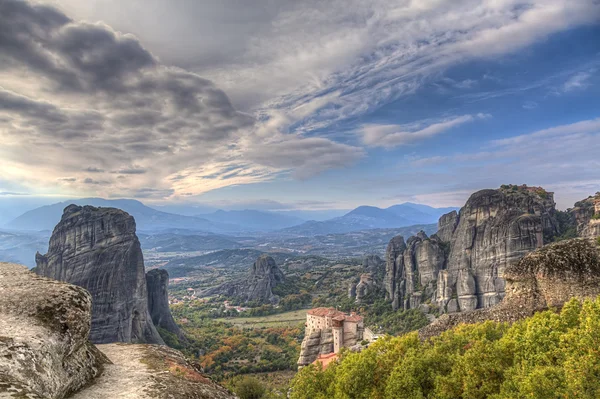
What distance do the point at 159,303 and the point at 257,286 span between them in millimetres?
66214

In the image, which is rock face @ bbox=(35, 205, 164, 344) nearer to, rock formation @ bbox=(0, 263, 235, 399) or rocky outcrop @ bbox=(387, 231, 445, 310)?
rock formation @ bbox=(0, 263, 235, 399)

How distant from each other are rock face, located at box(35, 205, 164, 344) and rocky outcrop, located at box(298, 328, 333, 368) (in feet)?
119

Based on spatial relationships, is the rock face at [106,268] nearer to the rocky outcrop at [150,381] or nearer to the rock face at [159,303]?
the rock face at [159,303]

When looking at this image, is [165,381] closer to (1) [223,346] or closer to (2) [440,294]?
(1) [223,346]

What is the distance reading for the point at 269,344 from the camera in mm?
78625

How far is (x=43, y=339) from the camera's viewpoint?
36.2 ft

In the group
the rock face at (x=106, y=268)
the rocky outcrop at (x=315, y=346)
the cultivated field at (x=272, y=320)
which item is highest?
the rock face at (x=106, y=268)

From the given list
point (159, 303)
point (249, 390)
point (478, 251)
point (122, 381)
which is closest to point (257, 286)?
point (159, 303)

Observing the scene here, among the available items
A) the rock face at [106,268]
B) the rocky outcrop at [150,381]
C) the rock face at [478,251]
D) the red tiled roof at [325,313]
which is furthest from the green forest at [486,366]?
the rock face at [106,268]

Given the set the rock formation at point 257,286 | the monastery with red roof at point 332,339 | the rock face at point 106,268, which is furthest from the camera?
the rock formation at point 257,286

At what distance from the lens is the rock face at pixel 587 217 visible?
177ft

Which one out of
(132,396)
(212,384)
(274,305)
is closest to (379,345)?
(212,384)

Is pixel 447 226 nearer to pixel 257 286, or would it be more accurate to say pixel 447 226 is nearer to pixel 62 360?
pixel 257 286

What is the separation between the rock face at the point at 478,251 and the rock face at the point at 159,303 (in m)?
57.2
